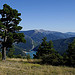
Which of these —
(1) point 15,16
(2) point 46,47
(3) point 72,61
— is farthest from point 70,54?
(2) point 46,47

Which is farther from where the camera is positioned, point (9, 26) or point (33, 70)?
point (9, 26)

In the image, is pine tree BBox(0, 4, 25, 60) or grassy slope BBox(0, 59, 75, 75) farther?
pine tree BBox(0, 4, 25, 60)

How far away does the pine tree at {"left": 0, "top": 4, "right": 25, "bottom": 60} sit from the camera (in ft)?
70.6

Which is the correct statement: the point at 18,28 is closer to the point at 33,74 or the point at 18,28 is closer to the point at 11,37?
the point at 11,37

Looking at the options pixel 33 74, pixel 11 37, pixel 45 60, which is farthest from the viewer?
pixel 11 37

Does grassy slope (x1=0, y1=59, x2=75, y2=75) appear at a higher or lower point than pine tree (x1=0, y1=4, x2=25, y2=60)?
lower

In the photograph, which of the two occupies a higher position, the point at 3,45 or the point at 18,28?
the point at 18,28

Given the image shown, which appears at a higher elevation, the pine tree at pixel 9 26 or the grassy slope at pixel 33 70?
the pine tree at pixel 9 26

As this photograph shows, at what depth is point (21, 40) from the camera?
22.0 metres

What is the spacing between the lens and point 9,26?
72.9 ft

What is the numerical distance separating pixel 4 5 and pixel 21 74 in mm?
16425

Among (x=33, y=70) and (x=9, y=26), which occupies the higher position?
(x=9, y=26)

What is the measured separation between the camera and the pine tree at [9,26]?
21.5m

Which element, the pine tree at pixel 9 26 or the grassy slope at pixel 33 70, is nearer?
the grassy slope at pixel 33 70
